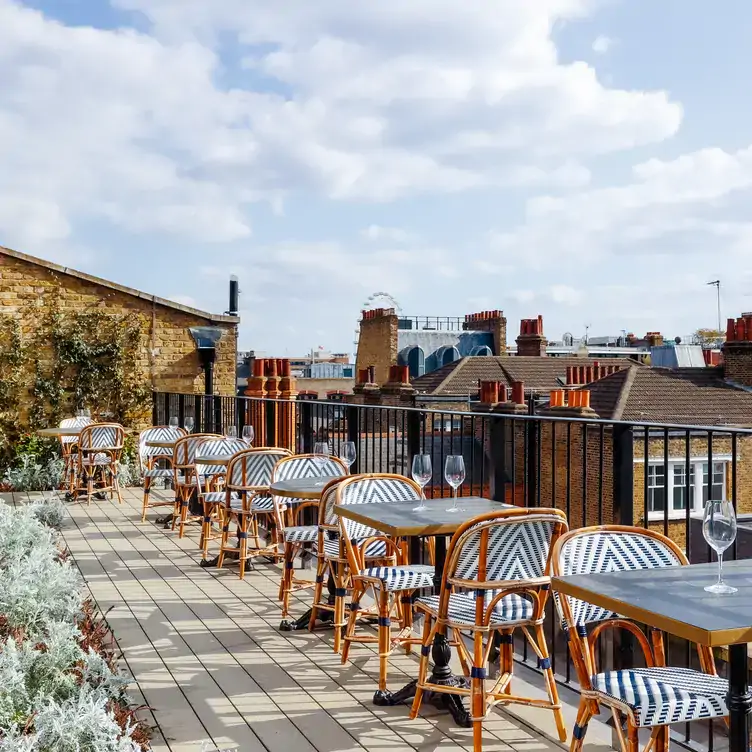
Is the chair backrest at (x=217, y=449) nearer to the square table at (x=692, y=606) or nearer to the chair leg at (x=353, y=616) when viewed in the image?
the chair leg at (x=353, y=616)

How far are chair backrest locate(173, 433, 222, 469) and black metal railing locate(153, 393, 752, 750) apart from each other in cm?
60

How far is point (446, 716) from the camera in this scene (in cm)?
363

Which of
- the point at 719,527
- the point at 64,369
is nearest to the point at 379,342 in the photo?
the point at 64,369

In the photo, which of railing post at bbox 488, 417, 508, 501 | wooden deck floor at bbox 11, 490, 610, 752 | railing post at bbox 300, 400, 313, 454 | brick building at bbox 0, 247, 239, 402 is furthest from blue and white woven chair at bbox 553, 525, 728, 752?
brick building at bbox 0, 247, 239, 402

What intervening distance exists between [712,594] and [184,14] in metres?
9.63

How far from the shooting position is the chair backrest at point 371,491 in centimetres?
442

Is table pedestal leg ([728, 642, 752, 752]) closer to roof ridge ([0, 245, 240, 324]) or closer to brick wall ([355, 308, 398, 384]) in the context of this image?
roof ridge ([0, 245, 240, 324])

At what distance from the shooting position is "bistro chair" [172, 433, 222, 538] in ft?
26.1

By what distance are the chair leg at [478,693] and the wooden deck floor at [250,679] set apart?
0.80 ft

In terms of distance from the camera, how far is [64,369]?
13.1 meters

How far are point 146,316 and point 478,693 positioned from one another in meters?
11.3

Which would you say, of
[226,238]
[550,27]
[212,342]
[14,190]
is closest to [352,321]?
[226,238]

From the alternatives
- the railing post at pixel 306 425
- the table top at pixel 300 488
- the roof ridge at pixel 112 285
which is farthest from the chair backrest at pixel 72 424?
the table top at pixel 300 488

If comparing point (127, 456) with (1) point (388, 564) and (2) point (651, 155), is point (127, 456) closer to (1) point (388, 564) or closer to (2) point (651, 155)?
(1) point (388, 564)
